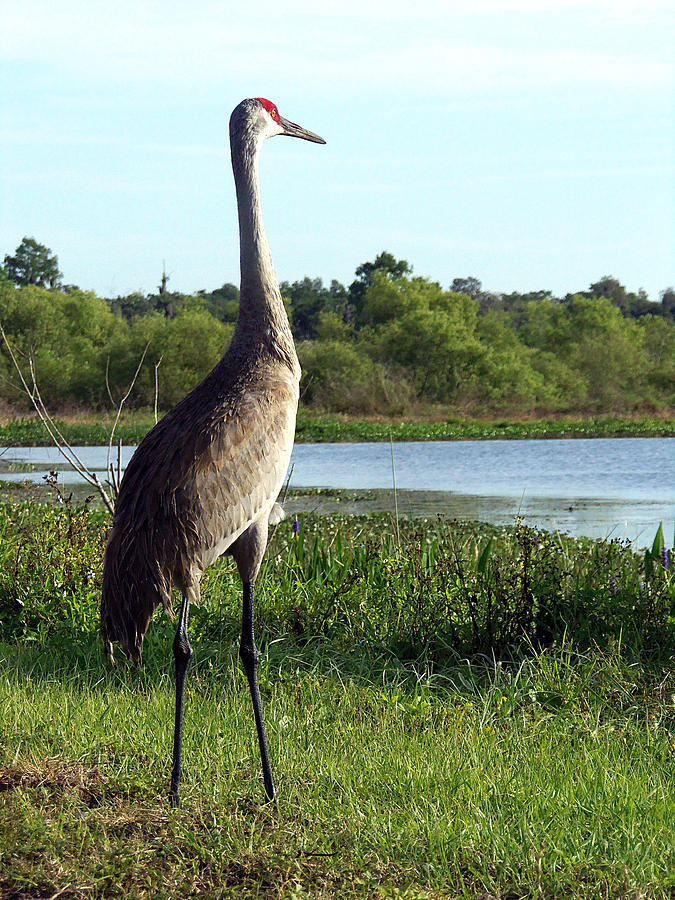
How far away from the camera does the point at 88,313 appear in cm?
5944

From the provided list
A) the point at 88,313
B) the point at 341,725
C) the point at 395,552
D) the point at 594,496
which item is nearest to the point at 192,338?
the point at 88,313

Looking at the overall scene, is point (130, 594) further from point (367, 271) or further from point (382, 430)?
point (367, 271)

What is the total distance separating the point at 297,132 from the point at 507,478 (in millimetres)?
18366

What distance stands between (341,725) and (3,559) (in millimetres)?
3527

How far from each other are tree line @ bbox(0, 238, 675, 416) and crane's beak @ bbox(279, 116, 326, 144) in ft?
122

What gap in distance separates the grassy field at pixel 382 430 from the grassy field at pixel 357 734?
89.5ft

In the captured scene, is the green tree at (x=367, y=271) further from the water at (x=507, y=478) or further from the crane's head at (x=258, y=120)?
the crane's head at (x=258, y=120)

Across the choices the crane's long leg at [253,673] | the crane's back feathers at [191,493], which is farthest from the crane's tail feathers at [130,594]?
the crane's long leg at [253,673]

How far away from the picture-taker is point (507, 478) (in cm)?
2211

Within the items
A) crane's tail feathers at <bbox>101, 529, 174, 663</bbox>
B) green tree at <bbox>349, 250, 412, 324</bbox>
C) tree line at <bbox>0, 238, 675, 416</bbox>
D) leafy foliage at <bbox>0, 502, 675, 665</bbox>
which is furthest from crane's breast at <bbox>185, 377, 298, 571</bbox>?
green tree at <bbox>349, 250, 412, 324</bbox>

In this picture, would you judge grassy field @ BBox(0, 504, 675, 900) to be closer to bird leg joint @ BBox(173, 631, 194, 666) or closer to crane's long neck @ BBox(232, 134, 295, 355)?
bird leg joint @ BBox(173, 631, 194, 666)

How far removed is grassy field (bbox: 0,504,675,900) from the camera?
2.84 meters

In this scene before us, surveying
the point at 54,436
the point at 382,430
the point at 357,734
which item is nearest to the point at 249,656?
the point at 357,734

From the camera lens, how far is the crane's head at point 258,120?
397 cm
